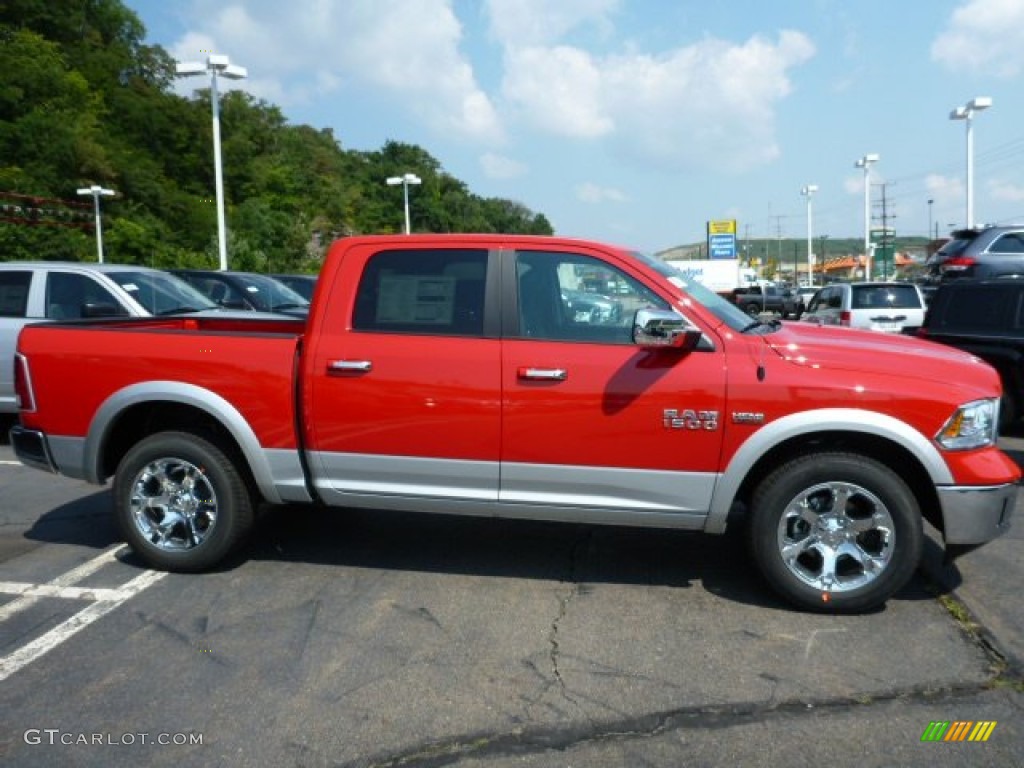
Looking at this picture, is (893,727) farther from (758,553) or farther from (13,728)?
(13,728)

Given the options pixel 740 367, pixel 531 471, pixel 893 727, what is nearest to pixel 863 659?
pixel 893 727

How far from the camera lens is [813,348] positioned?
4238mm

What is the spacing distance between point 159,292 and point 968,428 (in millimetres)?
8064

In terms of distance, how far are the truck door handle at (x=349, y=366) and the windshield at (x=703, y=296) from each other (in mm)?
1543

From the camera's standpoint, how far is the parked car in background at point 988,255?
11.7 meters

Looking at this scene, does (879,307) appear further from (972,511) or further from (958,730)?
(958,730)

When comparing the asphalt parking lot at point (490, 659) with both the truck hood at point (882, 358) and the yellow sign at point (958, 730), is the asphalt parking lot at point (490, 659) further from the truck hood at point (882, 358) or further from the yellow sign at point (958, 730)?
the truck hood at point (882, 358)

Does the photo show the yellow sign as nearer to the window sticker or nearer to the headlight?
the headlight

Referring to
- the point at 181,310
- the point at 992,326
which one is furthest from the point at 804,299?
the point at 181,310

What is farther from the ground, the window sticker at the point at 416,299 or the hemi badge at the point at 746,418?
the window sticker at the point at 416,299

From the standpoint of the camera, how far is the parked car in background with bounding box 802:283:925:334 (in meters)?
14.5

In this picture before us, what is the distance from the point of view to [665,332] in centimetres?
412

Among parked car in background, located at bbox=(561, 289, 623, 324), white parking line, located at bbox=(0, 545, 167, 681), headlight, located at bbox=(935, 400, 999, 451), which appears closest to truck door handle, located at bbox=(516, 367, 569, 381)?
parked car in background, located at bbox=(561, 289, 623, 324)

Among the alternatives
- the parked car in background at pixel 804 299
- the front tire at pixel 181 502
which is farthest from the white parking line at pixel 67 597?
the parked car in background at pixel 804 299
